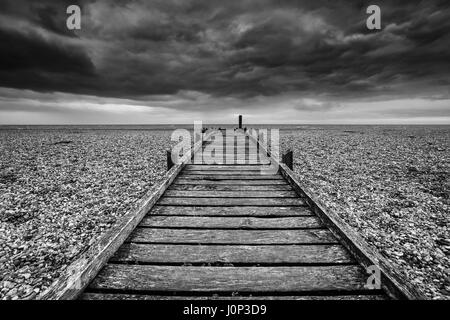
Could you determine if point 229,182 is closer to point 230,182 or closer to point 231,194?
point 230,182

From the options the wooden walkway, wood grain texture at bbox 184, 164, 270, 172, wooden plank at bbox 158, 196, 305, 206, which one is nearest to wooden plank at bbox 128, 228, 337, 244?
the wooden walkway

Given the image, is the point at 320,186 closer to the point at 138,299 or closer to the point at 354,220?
the point at 354,220

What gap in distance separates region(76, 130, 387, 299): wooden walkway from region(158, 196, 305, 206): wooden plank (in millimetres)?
21

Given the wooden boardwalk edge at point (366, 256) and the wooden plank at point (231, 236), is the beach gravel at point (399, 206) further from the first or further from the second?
the wooden plank at point (231, 236)

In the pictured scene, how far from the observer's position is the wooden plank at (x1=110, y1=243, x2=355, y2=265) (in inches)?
128

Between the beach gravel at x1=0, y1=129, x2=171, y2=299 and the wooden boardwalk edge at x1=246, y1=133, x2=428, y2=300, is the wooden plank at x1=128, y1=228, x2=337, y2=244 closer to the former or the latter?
the wooden boardwalk edge at x1=246, y1=133, x2=428, y2=300

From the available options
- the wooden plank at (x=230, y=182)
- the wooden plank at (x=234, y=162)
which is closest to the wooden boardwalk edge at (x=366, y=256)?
the wooden plank at (x=230, y=182)

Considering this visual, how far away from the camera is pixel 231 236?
3.93 meters

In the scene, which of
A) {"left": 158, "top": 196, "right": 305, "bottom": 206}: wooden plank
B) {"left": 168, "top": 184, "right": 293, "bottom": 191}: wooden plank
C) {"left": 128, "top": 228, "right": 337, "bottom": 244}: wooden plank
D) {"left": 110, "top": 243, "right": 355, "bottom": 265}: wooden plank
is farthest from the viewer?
{"left": 168, "top": 184, "right": 293, "bottom": 191}: wooden plank

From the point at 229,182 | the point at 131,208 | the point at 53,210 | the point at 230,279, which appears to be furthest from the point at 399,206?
the point at 53,210

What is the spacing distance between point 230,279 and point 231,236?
1.02 m

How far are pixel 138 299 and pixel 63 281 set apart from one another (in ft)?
2.62
